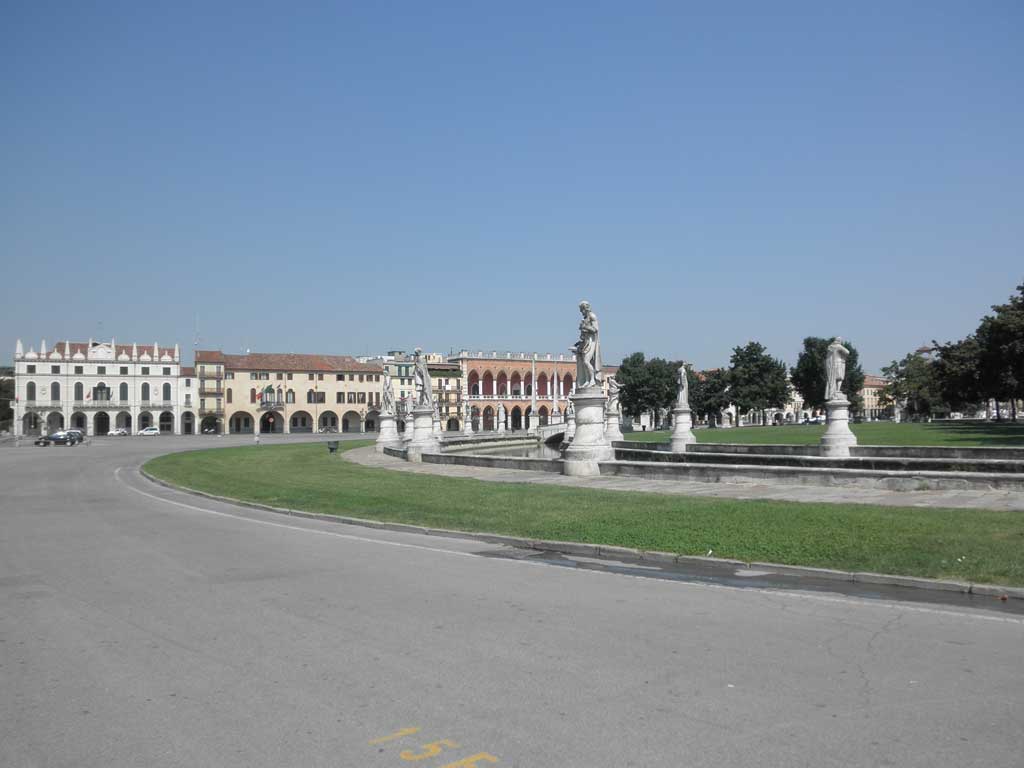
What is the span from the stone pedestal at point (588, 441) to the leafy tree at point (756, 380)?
84.2 meters

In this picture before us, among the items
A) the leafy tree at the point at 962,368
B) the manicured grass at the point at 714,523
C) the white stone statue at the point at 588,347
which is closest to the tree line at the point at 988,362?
the leafy tree at the point at 962,368

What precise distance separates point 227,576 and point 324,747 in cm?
573

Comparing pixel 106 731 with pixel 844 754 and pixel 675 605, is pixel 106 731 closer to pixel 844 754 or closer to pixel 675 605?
pixel 844 754

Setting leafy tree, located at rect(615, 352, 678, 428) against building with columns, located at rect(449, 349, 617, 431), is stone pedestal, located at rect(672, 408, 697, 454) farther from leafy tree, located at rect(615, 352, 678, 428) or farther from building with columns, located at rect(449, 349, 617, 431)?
building with columns, located at rect(449, 349, 617, 431)

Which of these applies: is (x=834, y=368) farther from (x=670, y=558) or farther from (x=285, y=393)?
(x=285, y=393)

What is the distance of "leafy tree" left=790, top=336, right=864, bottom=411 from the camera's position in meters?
109

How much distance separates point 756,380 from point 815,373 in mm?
11661

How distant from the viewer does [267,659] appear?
6203mm

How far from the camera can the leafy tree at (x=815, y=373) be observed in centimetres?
10919

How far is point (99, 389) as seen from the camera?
106625 mm

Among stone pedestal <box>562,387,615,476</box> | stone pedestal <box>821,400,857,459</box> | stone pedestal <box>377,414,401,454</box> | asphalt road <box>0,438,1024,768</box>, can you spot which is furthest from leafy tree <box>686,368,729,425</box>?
asphalt road <box>0,438,1024,768</box>

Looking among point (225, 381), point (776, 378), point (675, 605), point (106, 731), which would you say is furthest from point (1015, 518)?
point (225, 381)

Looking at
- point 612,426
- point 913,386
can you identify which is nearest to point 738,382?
point 913,386

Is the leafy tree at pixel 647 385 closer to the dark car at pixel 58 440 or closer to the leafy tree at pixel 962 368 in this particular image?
the leafy tree at pixel 962 368
